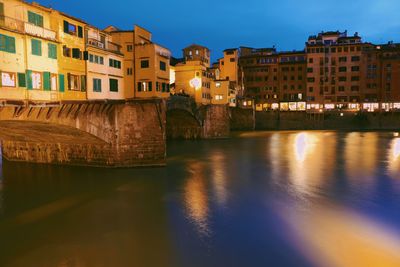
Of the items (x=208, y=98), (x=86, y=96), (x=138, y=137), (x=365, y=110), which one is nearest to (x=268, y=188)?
(x=138, y=137)

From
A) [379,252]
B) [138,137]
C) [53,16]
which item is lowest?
[379,252]

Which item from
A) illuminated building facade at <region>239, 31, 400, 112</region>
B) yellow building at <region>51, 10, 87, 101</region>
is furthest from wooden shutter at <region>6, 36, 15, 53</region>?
illuminated building facade at <region>239, 31, 400, 112</region>

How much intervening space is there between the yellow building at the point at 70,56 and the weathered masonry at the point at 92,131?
4.12 m

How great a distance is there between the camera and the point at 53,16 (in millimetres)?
25234

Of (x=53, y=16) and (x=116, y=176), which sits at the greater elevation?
(x=53, y=16)

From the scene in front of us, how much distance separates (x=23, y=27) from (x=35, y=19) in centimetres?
261

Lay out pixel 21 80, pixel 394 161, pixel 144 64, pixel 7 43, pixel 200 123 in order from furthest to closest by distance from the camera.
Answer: pixel 200 123 < pixel 144 64 < pixel 394 161 < pixel 21 80 < pixel 7 43

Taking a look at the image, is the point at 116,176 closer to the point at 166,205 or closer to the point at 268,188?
the point at 166,205

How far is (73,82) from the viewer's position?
89.5 feet

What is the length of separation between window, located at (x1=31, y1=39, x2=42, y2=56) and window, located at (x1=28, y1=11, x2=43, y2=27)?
1.80 meters

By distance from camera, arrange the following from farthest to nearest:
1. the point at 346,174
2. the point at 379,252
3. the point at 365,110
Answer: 1. the point at 365,110
2. the point at 346,174
3. the point at 379,252

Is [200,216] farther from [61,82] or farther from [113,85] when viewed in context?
[113,85]

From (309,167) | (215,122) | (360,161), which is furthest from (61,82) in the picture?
(215,122)

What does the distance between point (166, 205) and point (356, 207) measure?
9.27 meters
